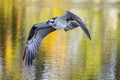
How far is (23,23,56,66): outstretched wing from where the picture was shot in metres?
9.30

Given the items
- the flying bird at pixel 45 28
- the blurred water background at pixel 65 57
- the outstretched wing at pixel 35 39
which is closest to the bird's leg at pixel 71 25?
the flying bird at pixel 45 28

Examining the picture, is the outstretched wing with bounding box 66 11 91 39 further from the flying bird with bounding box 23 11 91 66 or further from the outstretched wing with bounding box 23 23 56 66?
the outstretched wing with bounding box 23 23 56 66

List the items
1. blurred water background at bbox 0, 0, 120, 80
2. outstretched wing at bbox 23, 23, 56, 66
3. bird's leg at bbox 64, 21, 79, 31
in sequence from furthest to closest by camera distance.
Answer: blurred water background at bbox 0, 0, 120, 80, outstretched wing at bbox 23, 23, 56, 66, bird's leg at bbox 64, 21, 79, 31

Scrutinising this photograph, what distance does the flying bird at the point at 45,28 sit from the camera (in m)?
8.82

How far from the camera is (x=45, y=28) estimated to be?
966 centimetres

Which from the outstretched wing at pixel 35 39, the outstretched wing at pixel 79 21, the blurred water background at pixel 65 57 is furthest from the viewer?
the blurred water background at pixel 65 57

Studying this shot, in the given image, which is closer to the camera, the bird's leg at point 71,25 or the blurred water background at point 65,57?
the bird's leg at point 71,25

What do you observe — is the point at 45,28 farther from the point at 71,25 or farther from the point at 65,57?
the point at 65,57

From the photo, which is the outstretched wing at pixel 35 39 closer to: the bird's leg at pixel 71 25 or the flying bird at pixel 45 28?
the flying bird at pixel 45 28

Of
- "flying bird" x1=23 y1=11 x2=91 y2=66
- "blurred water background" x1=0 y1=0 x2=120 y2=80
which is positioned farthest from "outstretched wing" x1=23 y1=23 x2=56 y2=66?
"blurred water background" x1=0 y1=0 x2=120 y2=80

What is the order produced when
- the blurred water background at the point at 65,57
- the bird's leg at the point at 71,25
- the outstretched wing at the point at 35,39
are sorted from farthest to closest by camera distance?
the blurred water background at the point at 65,57, the outstretched wing at the point at 35,39, the bird's leg at the point at 71,25

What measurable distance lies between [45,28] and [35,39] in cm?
25

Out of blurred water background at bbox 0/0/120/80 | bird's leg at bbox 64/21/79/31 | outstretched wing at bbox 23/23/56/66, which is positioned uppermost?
bird's leg at bbox 64/21/79/31

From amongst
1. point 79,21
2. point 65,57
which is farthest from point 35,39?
point 65,57
